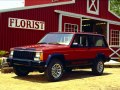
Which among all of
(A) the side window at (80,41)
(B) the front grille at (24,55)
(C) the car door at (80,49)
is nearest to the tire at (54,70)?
(B) the front grille at (24,55)

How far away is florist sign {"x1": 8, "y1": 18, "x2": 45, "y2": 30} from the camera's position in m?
17.0

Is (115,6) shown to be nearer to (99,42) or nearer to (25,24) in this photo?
(25,24)

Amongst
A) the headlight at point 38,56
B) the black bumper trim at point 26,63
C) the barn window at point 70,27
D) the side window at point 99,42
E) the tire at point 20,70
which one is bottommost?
the tire at point 20,70

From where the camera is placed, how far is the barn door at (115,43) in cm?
2432

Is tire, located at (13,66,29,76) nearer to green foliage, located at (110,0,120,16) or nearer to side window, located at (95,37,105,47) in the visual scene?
side window, located at (95,37,105,47)

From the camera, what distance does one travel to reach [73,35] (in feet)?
43.2

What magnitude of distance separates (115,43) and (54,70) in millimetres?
13981

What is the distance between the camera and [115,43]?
25.0 meters

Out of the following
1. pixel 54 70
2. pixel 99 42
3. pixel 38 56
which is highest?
pixel 99 42

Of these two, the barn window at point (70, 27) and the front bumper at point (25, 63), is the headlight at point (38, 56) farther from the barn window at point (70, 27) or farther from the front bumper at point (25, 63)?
the barn window at point (70, 27)

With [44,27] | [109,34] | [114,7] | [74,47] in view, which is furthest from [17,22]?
[114,7]

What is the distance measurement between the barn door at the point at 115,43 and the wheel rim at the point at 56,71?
12.6 meters

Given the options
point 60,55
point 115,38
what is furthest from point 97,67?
point 115,38

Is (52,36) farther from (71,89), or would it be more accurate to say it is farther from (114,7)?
(114,7)
